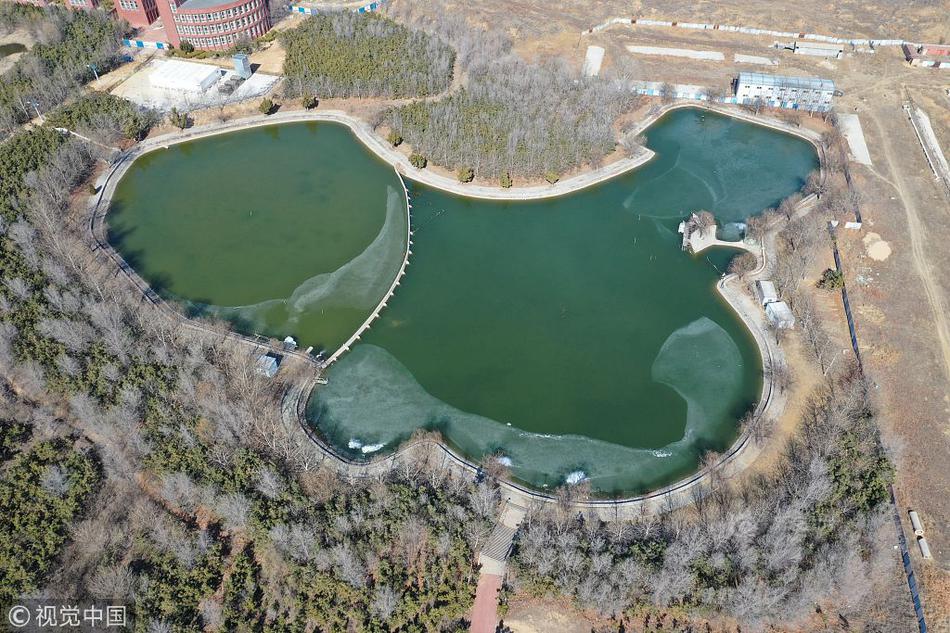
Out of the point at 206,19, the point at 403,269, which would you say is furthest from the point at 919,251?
the point at 206,19

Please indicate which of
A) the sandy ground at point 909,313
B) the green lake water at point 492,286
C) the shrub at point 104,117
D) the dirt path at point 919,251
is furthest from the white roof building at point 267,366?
the dirt path at point 919,251

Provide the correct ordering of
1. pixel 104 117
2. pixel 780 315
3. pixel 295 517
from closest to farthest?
1. pixel 295 517
2. pixel 780 315
3. pixel 104 117

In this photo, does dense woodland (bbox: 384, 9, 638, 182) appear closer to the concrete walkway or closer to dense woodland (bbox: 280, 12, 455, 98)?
dense woodland (bbox: 280, 12, 455, 98)

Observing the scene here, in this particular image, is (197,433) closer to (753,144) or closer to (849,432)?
(849,432)

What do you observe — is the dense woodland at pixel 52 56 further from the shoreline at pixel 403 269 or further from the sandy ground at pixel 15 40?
the shoreline at pixel 403 269
